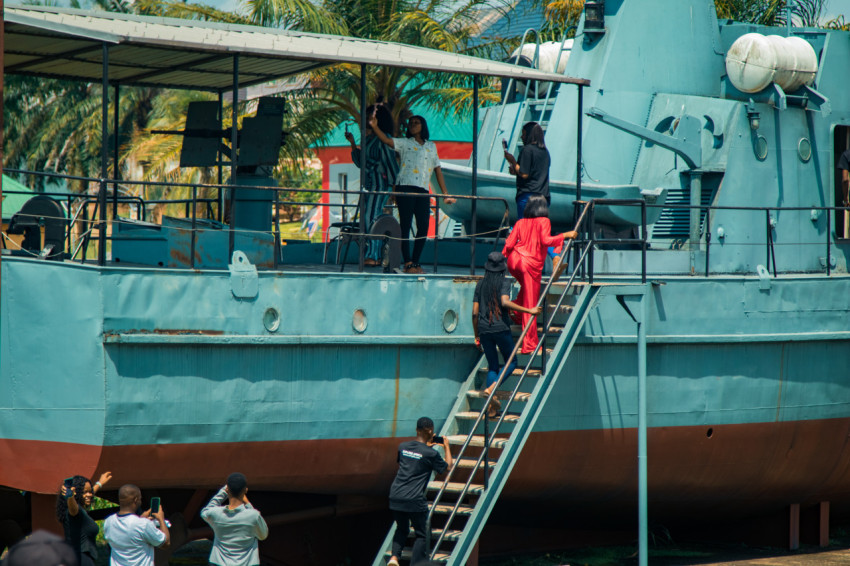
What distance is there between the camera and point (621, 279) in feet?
36.7

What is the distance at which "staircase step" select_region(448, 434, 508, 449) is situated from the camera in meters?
9.59

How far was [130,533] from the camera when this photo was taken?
25.7ft

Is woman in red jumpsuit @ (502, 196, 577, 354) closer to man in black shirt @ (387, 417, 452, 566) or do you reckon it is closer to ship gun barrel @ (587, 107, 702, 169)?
man in black shirt @ (387, 417, 452, 566)

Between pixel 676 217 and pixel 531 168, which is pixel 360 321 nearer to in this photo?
pixel 531 168

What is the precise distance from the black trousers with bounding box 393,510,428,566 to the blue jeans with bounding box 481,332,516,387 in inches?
62.6

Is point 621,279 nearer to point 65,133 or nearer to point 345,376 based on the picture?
point 345,376

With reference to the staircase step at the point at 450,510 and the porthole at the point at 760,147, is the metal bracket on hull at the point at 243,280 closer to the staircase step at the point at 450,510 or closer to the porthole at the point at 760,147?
the staircase step at the point at 450,510

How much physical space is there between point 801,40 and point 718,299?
3.70m

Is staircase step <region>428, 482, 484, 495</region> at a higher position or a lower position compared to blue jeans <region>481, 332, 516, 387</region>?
lower

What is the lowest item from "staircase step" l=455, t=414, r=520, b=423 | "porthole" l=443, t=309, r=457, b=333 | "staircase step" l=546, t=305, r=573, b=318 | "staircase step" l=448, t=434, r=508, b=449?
"staircase step" l=448, t=434, r=508, b=449

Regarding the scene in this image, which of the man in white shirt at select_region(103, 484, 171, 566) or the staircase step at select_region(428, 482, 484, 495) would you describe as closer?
the man in white shirt at select_region(103, 484, 171, 566)

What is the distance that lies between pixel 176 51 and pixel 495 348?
4.36 meters

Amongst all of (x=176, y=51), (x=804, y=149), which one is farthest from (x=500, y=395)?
(x=804, y=149)

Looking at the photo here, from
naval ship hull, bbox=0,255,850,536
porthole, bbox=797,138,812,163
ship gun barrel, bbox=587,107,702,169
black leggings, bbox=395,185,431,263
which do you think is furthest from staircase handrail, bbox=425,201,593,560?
porthole, bbox=797,138,812,163
